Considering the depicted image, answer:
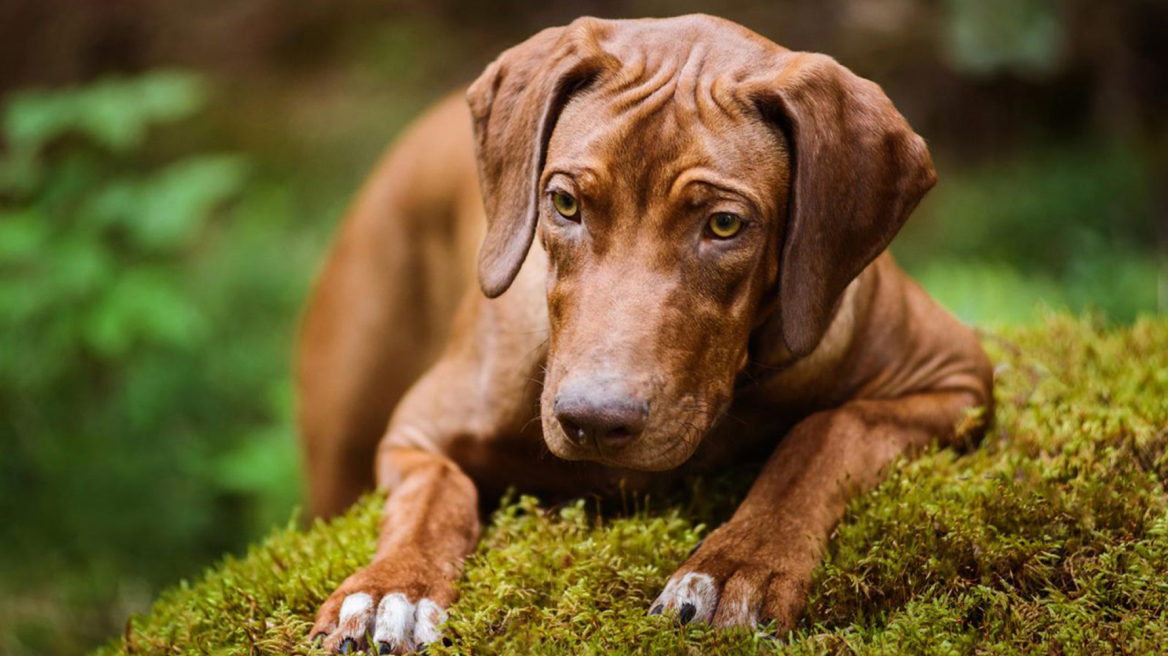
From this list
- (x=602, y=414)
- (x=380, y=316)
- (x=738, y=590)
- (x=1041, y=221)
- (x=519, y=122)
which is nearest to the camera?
(x=602, y=414)

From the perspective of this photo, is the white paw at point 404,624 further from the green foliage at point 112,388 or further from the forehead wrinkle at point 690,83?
the green foliage at point 112,388

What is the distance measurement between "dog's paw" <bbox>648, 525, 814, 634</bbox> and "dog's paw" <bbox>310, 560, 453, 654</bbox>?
53 centimetres

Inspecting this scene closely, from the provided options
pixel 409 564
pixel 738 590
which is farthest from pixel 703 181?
pixel 409 564

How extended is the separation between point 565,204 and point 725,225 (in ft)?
1.36

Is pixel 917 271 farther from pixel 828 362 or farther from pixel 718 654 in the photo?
pixel 718 654

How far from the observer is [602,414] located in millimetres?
2535

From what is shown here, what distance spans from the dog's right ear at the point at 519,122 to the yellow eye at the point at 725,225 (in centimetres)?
52

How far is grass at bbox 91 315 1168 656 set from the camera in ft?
8.48

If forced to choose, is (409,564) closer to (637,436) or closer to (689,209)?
(637,436)

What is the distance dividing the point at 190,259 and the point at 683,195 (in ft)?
24.4

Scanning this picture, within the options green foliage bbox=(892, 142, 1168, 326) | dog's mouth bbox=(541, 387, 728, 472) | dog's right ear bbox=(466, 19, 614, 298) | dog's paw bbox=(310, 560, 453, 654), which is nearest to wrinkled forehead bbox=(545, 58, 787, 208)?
dog's right ear bbox=(466, 19, 614, 298)

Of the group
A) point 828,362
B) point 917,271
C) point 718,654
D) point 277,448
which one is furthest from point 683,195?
point 917,271

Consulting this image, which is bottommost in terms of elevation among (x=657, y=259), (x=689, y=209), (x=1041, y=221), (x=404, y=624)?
(x=1041, y=221)

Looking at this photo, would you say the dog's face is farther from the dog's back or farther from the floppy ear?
the dog's back
